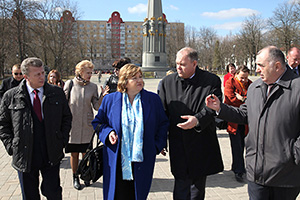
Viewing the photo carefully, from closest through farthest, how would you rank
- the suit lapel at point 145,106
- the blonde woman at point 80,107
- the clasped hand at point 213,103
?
the clasped hand at point 213,103, the suit lapel at point 145,106, the blonde woman at point 80,107

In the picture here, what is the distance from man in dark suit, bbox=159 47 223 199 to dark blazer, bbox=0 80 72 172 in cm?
142

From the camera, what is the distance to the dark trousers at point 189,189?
3.15 m

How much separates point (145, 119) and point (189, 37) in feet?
251

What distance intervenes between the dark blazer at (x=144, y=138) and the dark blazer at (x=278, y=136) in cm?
103

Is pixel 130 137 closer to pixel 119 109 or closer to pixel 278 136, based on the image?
pixel 119 109

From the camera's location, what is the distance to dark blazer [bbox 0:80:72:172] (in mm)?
2939

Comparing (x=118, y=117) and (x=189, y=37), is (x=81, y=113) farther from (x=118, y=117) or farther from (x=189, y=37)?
(x=189, y=37)

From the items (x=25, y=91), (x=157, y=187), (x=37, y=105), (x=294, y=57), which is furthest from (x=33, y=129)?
(x=294, y=57)

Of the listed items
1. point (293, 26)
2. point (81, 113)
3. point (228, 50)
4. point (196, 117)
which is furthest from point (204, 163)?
point (228, 50)

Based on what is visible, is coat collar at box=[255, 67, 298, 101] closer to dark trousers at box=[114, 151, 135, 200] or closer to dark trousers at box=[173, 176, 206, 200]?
dark trousers at box=[173, 176, 206, 200]

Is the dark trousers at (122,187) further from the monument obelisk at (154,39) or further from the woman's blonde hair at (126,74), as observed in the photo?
the monument obelisk at (154,39)

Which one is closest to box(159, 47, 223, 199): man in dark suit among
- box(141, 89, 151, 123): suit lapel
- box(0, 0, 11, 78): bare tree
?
box(141, 89, 151, 123): suit lapel

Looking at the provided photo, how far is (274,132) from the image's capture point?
2.47 metres

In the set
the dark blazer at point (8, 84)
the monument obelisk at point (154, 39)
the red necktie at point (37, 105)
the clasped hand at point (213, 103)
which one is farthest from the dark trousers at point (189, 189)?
the monument obelisk at point (154, 39)
